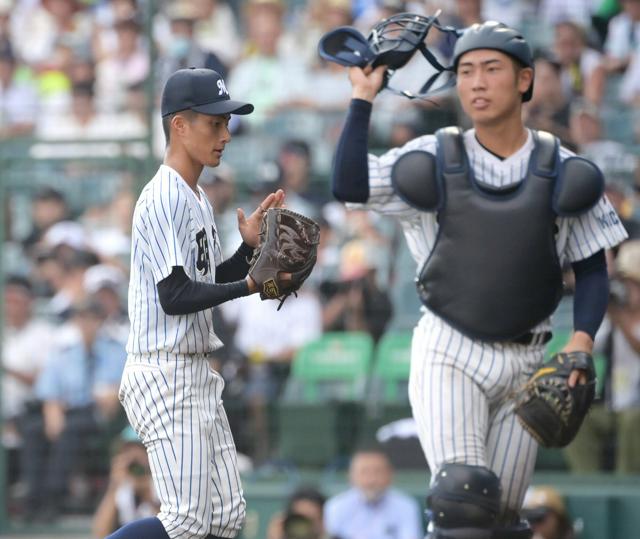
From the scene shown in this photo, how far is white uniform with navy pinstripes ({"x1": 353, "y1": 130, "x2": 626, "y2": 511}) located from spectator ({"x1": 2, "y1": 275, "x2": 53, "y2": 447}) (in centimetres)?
399

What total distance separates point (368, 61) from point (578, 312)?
113cm

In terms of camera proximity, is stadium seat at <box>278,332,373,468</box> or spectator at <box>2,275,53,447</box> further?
Answer: spectator at <box>2,275,53,447</box>

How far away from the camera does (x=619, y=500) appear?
7199 mm

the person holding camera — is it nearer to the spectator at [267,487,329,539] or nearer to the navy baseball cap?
the spectator at [267,487,329,539]

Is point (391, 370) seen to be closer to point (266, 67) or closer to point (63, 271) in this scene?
point (63, 271)

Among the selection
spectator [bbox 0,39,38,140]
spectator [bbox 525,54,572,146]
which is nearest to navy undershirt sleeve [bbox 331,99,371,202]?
spectator [bbox 525,54,572,146]

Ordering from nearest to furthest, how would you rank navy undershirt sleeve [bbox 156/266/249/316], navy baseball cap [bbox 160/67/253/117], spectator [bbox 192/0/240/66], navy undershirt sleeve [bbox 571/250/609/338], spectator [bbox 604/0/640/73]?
navy undershirt sleeve [bbox 156/266/249/316] → navy baseball cap [bbox 160/67/253/117] → navy undershirt sleeve [bbox 571/250/609/338] → spectator [bbox 604/0/640/73] → spectator [bbox 192/0/240/66]

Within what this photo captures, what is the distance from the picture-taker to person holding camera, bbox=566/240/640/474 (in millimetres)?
7289

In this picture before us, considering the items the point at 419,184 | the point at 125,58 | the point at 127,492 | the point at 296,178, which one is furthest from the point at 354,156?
the point at 125,58

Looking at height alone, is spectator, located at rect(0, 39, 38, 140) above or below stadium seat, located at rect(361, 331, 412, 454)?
above

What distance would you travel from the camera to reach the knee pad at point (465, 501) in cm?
448

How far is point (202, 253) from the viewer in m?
4.16

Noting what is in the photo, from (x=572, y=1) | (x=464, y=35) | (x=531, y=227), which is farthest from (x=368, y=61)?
(x=572, y=1)

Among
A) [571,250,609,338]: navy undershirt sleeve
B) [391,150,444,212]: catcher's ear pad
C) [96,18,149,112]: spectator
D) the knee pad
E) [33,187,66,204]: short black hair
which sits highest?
[96,18,149,112]: spectator
